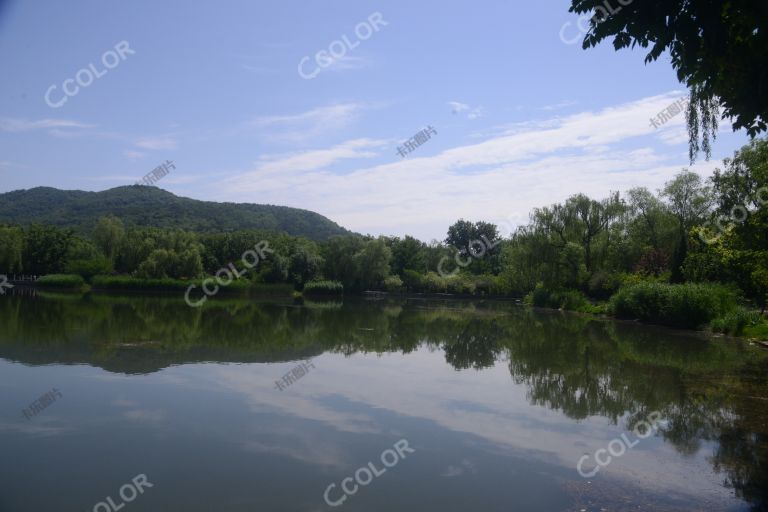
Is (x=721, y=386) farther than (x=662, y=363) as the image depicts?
No

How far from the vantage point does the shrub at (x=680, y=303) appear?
2509cm

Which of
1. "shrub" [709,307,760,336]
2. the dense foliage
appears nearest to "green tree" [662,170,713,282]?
the dense foliage

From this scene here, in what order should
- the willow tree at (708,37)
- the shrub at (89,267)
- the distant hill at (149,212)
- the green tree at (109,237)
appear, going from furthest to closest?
1. the distant hill at (149,212)
2. the green tree at (109,237)
3. the shrub at (89,267)
4. the willow tree at (708,37)

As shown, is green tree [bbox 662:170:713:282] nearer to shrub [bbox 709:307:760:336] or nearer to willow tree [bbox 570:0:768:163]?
shrub [bbox 709:307:760:336]

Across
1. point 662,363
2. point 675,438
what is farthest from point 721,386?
point 675,438

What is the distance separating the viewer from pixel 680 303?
86.1 feet

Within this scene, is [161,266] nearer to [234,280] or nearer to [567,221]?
[234,280]

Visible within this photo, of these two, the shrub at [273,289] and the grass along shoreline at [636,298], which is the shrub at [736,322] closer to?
the grass along shoreline at [636,298]

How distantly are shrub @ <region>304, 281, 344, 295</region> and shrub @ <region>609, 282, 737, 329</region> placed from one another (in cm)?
2787

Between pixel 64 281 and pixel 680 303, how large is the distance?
4785 cm

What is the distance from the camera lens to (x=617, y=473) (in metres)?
7.07

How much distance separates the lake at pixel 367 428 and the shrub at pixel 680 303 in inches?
333

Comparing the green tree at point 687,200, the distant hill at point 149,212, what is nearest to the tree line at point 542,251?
the green tree at point 687,200

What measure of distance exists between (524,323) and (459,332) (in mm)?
5887
